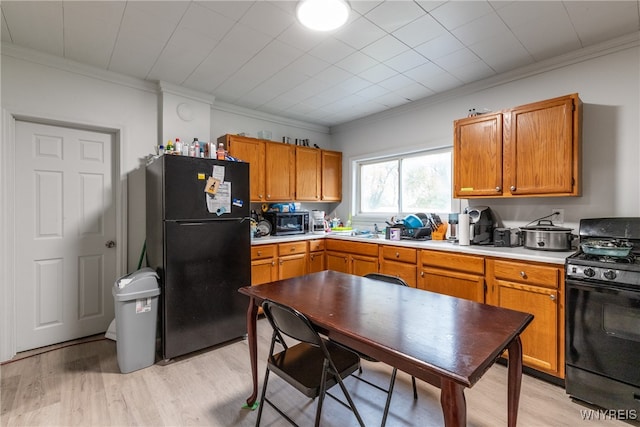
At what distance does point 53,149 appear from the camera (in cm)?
273

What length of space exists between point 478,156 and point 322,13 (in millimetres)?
1931

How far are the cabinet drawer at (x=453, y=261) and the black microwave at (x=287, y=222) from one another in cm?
170

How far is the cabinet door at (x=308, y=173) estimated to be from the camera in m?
4.13

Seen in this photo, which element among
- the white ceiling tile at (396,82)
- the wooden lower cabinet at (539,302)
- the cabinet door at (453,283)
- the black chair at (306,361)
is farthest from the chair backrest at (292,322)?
the white ceiling tile at (396,82)

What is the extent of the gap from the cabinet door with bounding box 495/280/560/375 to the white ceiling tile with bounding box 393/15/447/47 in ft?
6.66

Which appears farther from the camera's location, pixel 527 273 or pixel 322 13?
pixel 527 273

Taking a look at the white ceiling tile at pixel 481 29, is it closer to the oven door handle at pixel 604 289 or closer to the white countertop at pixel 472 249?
the white countertop at pixel 472 249

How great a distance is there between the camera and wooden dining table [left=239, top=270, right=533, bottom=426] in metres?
0.97

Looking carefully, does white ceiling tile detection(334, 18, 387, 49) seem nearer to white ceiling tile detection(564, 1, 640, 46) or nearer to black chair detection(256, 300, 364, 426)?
white ceiling tile detection(564, 1, 640, 46)

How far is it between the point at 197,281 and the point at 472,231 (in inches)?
102

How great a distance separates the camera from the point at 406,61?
2.62 meters

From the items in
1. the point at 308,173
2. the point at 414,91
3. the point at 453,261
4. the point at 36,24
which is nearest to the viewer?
the point at 36,24

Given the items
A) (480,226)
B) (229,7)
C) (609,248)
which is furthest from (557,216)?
(229,7)

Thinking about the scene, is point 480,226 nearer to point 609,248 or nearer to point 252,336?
point 609,248
